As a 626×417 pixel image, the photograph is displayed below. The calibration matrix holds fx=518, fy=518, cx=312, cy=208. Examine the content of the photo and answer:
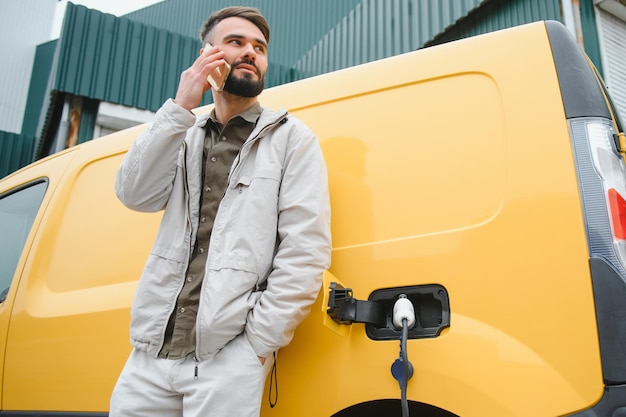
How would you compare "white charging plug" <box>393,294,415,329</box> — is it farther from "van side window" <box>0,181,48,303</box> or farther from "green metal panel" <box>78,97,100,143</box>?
"green metal panel" <box>78,97,100,143</box>

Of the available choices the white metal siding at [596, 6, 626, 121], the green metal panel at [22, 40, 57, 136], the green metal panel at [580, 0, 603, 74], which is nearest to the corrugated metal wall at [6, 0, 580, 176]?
the green metal panel at [580, 0, 603, 74]

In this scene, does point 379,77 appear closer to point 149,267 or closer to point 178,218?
point 178,218

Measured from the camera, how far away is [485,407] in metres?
1.22

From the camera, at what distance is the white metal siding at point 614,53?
4793 millimetres

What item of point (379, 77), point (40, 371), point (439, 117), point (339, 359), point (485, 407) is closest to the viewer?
point (485, 407)

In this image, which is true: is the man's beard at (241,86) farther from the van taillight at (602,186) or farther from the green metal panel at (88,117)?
the green metal panel at (88,117)

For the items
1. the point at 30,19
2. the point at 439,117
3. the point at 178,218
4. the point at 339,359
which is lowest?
the point at 339,359

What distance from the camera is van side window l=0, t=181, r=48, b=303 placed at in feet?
8.22

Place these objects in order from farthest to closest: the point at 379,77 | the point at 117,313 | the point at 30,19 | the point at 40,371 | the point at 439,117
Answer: the point at 30,19 → the point at 40,371 → the point at 117,313 → the point at 379,77 → the point at 439,117

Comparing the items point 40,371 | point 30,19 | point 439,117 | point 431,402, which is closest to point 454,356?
point 431,402

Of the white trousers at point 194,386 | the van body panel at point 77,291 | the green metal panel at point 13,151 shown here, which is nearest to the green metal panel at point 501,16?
the van body panel at point 77,291

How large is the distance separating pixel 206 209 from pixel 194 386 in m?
0.51

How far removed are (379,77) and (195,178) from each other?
68cm

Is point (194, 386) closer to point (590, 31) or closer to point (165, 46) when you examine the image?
point (590, 31)
